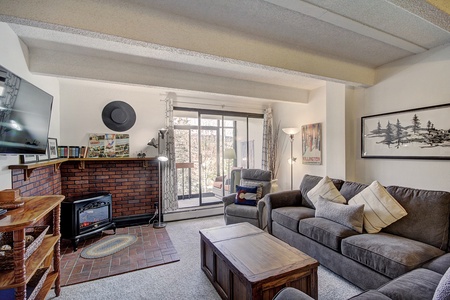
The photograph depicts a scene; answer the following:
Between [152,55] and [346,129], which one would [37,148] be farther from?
[346,129]

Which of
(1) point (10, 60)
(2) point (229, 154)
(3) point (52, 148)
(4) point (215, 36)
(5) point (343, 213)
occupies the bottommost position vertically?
(5) point (343, 213)

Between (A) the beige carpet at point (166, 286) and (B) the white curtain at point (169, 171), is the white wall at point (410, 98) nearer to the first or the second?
(A) the beige carpet at point (166, 286)

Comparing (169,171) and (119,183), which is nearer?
(119,183)

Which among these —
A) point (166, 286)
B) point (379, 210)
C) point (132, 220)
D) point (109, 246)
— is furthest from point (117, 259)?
point (379, 210)

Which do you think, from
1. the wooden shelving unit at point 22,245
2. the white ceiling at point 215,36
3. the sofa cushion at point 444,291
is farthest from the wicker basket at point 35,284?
the sofa cushion at point 444,291

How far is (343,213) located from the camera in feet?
7.80

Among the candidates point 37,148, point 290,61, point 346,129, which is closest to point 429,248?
point 346,129

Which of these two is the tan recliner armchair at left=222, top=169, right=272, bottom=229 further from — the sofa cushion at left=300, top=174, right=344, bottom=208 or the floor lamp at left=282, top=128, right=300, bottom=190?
the floor lamp at left=282, top=128, right=300, bottom=190

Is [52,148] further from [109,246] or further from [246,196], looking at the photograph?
[246,196]

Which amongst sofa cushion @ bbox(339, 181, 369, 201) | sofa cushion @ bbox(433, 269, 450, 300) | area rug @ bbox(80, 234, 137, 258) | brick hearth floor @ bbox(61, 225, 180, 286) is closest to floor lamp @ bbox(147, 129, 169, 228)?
brick hearth floor @ bbox(61, 225, 180, 286)

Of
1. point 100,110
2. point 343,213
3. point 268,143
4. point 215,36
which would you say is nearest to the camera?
point 215,36

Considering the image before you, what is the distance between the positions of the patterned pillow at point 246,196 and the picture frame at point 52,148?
2954 mm

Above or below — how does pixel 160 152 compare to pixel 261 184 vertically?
above

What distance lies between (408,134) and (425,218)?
1.24 meters
